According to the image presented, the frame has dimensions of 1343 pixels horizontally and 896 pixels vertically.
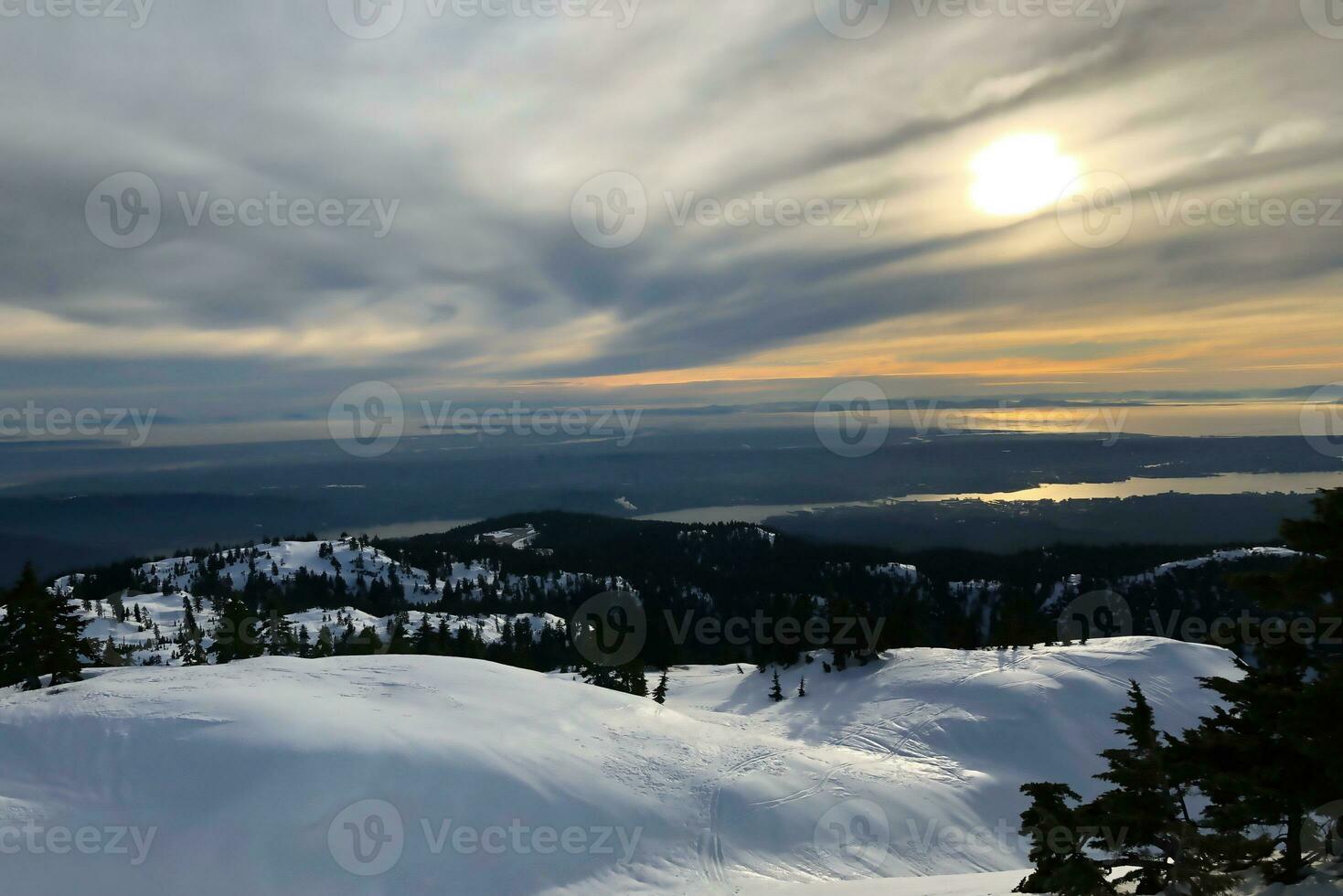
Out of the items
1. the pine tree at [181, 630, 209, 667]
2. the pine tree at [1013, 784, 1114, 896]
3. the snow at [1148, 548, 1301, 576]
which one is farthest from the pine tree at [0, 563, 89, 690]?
the snow at [1148, 548, 1301, 576]

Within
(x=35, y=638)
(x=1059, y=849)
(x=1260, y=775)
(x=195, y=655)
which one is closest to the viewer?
(x=1260, y=775)

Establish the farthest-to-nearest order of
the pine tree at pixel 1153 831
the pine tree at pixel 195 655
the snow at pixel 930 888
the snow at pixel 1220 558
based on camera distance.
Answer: the snow at pixel 1220 558 < the pine tree at pixel 195 655 < the snow at pixel 930 888 < the pine tree at pixel 1153 831

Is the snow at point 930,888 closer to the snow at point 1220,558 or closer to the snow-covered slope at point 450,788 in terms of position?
the snow-covered slope at point 450,788

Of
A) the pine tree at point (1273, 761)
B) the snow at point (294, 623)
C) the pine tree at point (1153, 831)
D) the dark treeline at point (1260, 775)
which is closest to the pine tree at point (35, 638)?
the pine tree at point (1153, 831)

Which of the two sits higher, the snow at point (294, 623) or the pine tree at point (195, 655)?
the pine tree at point (195, 655)

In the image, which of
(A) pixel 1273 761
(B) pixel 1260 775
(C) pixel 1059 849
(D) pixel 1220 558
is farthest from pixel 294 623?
(D) pixel 1220 558

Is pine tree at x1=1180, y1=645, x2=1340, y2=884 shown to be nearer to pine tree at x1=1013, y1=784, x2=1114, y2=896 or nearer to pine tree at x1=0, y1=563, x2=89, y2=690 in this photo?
pine tree at x1=1013, y1=784, x2=1114, y2=896

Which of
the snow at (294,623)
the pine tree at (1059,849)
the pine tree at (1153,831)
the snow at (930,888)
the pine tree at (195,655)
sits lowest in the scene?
the snow at (294,623)

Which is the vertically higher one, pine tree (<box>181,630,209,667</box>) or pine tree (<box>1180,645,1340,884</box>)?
pine tree (<box>1180,645,1340,884</box>)

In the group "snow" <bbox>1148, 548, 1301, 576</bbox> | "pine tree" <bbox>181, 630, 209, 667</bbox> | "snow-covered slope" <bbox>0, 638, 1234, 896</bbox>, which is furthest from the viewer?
"snow" <bbox>1148, 548, 1301, 576</bbox>

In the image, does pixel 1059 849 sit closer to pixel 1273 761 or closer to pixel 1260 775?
pixel 1260 775
